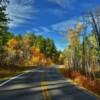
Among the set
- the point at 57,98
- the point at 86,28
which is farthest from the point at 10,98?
the point at 86,28

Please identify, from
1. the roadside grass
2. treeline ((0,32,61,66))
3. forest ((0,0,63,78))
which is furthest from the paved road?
treeline ((0,32,61,66))

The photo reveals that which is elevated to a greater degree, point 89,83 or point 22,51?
point 22,51

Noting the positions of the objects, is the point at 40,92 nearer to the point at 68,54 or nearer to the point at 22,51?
the point at 68,54

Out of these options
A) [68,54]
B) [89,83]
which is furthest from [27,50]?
[89,83]

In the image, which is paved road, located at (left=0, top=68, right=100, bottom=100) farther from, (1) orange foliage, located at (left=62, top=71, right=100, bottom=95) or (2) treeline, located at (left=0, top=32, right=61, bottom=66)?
(2) treeline, located at (left=0, top=32, right=61, bottom=66)

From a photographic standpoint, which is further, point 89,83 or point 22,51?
point 22,51

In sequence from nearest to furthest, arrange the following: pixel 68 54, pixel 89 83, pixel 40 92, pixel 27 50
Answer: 1. pixel 40 92
2. pixel 89 83
3. pixel 68 54
4. pixel 27 50

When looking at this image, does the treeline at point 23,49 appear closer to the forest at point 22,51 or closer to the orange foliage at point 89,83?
the forest at point 22,51

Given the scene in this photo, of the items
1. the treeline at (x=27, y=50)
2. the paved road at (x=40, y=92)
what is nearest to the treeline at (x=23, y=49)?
the treeline at (x=27, y=50)

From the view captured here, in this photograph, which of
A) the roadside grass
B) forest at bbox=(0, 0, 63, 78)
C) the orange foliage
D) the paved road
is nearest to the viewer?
the paved road

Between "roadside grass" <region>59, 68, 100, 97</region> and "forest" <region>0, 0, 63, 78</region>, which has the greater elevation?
"forest" <region>0, 0, 63, 78</region>

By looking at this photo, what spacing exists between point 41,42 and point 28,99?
143 meters

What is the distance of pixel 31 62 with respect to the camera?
12156 cm

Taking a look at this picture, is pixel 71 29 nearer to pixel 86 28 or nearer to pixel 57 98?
pixel 86 28
